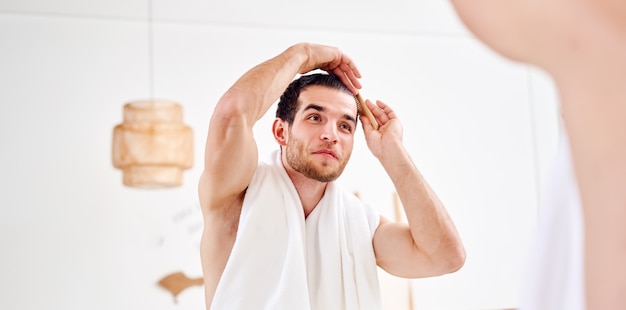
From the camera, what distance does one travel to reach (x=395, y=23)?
4.35 metres

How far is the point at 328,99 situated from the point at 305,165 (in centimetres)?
19

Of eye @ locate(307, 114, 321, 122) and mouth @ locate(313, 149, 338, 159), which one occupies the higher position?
eye @ locate(307, 114, 321, 122)

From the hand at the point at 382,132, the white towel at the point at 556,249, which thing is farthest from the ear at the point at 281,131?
the white towel at the point at 556,249

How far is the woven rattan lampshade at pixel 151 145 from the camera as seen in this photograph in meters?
3.39

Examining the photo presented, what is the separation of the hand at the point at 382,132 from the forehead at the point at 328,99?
0.08 m

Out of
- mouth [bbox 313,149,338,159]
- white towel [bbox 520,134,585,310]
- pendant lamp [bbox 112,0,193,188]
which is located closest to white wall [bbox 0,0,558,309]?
pendant lamp [bbox 112,0,193,188]

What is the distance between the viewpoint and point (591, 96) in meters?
0.29

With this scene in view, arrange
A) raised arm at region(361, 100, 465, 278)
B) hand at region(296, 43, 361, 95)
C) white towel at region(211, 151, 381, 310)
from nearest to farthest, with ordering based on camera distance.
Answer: white towel at region(211, 151, 381, 310) → raised arm at region(361, 100, 465, 278) → hand at region(296, 43, 361, 95)

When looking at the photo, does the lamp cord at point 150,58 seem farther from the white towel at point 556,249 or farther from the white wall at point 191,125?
the white towel at point 556,249

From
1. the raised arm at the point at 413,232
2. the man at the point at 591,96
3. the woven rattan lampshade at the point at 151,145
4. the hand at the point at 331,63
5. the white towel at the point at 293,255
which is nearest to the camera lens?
the man at the point at 591,96

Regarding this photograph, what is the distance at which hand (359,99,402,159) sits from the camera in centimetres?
198

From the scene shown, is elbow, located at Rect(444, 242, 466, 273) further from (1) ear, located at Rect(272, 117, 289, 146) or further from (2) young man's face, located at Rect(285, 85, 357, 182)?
(1) ear, located at Rect(272, 117, 289, 146)

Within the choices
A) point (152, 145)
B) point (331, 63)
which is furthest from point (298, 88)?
point (152, 145)

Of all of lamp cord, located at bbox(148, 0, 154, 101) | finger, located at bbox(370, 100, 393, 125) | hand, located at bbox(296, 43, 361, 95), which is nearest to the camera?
hand, located at bbox(296, 43, 361, 95)
